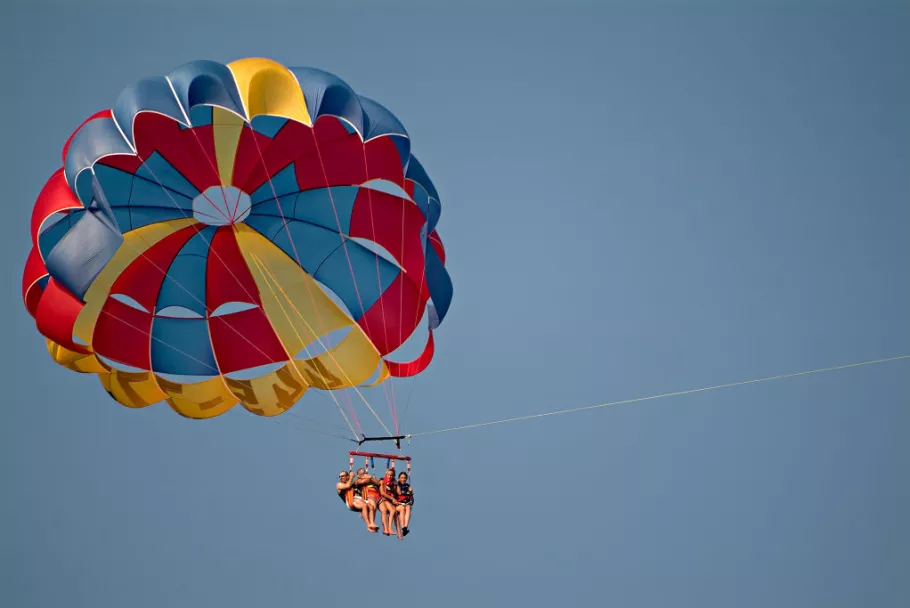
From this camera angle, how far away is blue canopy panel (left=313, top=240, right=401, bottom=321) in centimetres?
1720

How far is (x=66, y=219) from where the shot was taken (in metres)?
15.7

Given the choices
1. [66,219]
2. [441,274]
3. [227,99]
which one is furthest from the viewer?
[441,274]

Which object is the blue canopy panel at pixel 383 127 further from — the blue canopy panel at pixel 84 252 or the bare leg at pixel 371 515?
the bare leg at pixel 371 515

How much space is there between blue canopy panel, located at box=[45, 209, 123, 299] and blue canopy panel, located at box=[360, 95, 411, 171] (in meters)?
3.03

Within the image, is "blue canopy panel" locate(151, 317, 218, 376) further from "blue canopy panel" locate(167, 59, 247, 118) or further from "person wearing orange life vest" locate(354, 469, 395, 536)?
"blue canopy panel" locate(167, 59, 247, 118)

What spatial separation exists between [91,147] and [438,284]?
414 centimetres

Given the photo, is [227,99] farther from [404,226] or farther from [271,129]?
[404,226]

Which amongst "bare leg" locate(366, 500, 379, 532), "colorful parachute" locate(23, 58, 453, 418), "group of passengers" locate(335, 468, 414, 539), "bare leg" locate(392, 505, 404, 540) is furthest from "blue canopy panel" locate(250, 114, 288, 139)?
"bare leg" locate(392, 505, 404, 540)

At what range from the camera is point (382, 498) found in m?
15.5

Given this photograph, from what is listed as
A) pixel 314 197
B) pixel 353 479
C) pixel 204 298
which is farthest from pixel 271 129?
pixel 353 479

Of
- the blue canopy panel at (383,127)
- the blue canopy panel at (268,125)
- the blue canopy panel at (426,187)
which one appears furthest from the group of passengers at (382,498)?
the blue canopy panel at (268,125)

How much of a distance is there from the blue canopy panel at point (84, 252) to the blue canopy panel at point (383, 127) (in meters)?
3.03

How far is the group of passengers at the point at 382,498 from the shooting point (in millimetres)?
15359

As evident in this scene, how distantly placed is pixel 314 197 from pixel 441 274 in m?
1.74
